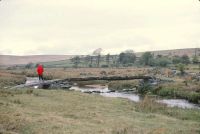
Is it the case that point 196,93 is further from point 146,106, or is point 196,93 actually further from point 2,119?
point 2,119

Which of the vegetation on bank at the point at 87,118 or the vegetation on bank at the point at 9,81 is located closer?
the vegetation on bank at the point at 87,118

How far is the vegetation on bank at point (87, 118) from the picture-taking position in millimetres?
23703

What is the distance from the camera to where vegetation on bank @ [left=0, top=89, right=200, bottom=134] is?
23.7 metres

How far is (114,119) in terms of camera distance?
1097 inches

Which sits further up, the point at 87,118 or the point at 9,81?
the point at 87,118

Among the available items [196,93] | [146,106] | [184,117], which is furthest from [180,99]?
[184,117]

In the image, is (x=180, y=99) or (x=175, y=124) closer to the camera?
(x=175, y=124)

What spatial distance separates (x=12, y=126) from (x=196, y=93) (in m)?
34.6

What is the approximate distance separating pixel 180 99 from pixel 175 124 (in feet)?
89.0

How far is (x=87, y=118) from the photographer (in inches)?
1097

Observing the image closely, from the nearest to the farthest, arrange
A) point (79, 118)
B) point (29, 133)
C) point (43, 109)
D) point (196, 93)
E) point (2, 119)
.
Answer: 1. point (29, 133)
2. point (2, 119)
3. point (79, 118)
4. point (43, 109)
5. point (196, 93)

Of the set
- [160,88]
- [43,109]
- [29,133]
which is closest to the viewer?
[29,133]

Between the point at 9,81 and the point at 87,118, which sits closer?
the point at 87,118

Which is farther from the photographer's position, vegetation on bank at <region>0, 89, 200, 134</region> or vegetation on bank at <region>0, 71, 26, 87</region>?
vegetation on bank at <region>0, 71, 26, 87</region>
